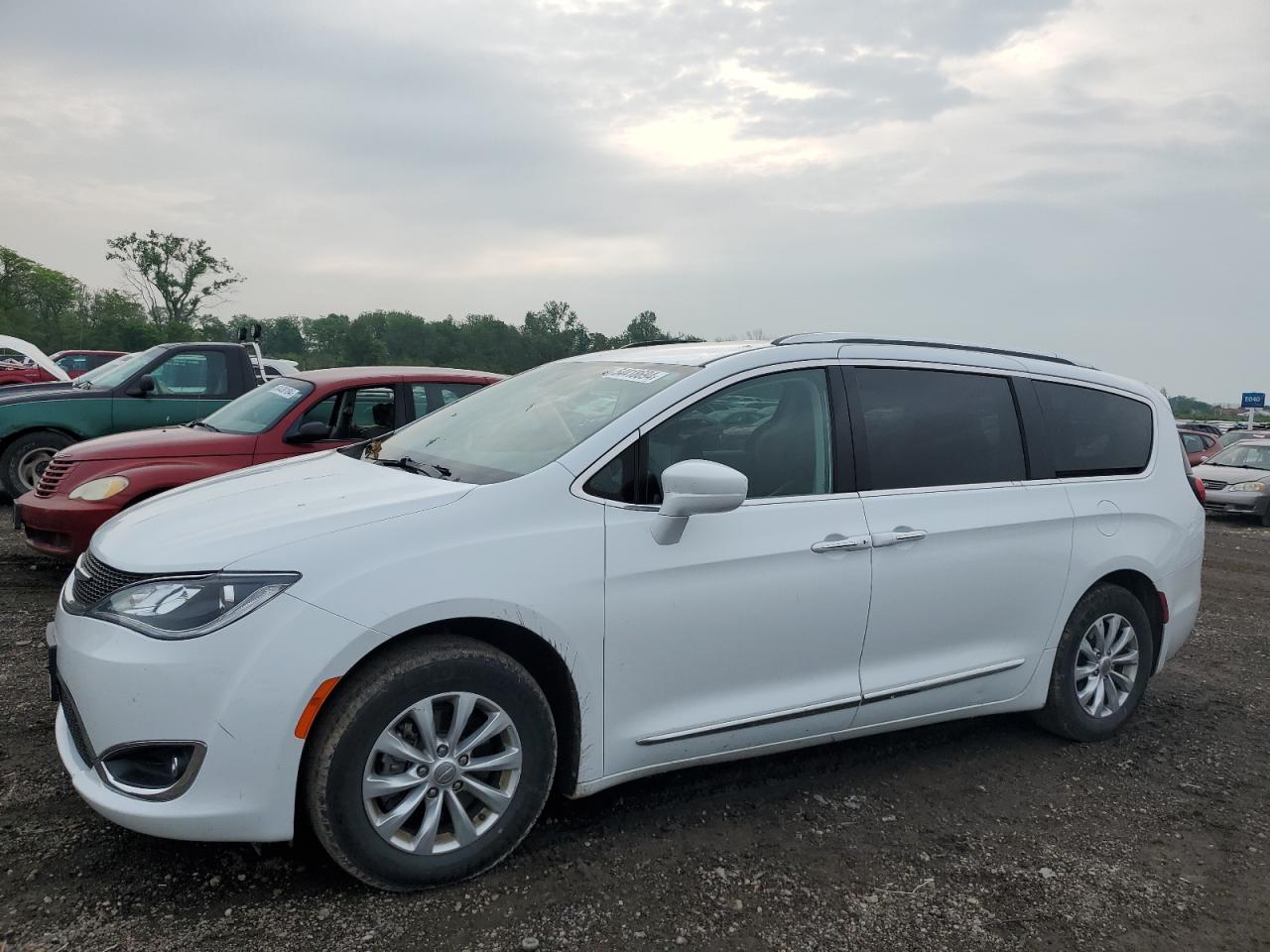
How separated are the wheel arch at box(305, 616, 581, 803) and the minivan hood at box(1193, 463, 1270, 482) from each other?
51.4 ft

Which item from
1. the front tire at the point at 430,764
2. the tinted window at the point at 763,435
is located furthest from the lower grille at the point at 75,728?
the tinted window at the point at 763,435

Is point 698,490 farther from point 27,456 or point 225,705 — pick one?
point 27,456

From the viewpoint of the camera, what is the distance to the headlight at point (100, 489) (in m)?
6.17

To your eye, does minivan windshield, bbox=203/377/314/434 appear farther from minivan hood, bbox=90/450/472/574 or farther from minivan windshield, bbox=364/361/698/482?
minivan hood, bbox=90/450/472/574

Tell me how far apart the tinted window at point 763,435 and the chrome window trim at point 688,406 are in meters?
0.02

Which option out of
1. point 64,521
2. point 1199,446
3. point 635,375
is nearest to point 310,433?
point 64,521

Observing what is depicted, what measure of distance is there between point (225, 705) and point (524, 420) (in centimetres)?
155

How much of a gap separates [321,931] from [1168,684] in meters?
4.73

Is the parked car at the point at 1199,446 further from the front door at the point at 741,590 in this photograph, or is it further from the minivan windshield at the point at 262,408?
the front door at the point at 741,590

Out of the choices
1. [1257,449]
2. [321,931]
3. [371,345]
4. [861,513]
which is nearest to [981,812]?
[861,513]

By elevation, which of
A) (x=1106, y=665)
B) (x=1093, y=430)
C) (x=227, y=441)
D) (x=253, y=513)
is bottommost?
(x=1106, y=665)

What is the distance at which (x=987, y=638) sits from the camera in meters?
3.87

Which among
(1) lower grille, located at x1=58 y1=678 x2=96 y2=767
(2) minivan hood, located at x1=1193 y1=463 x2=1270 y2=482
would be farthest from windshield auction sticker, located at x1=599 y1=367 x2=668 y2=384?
(2) minivan hood, located at x1=1193 y1=463 x2=1270 y2=482

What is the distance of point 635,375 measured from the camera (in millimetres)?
3646
